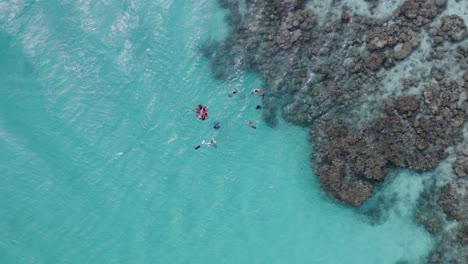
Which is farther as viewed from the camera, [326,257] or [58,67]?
[58,67]

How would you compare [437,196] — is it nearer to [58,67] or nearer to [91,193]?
[91,193]

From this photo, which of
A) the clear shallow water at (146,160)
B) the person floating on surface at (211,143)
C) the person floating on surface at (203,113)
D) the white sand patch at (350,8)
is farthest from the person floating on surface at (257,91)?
the white sand patch at (350,8)

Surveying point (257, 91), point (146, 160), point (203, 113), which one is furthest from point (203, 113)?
point (146, 160)

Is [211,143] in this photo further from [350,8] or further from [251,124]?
[350,8]

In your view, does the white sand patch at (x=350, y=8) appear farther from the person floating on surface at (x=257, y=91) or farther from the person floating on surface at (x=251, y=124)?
the person floating on surface at (x=251, y=124)

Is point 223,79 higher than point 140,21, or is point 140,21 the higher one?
point 140,21

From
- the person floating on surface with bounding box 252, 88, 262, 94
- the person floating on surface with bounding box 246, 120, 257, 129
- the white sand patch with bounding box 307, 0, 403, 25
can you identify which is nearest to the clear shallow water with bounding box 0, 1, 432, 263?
the person floating on surface with bounding box 246, 120, 257, 129

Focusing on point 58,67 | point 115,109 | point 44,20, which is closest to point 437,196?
point 115,109
